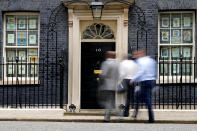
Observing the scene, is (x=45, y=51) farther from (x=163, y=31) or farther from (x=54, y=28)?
(x=163, y=31)

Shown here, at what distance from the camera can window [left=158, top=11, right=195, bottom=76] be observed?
1516 cm

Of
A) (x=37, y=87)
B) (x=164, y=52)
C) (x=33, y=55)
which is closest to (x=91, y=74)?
(x=37, y=87)

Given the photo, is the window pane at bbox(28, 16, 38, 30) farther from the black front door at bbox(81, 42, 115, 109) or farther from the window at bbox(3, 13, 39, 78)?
the black front door at bbox(81, 42, 115, 109)

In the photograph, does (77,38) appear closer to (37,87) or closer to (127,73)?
(37,87)

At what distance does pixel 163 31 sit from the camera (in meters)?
15.2

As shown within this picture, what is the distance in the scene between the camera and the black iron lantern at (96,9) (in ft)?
46.3

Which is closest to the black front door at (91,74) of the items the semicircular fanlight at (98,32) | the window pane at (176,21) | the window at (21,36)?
the semicircular fanlight at (98,32)

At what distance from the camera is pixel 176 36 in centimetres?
1522

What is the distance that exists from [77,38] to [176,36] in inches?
124

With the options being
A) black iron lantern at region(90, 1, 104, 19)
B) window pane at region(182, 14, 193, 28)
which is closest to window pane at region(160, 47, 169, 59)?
window pane at region(182, 14, 193, 28)

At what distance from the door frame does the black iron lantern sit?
0.51 meters

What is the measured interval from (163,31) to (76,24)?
110 inches

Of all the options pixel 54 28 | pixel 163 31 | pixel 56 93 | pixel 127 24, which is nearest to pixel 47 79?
pixel 56 93

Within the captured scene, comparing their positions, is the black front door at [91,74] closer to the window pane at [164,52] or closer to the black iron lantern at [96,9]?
the black iron lantern at [96,9]
